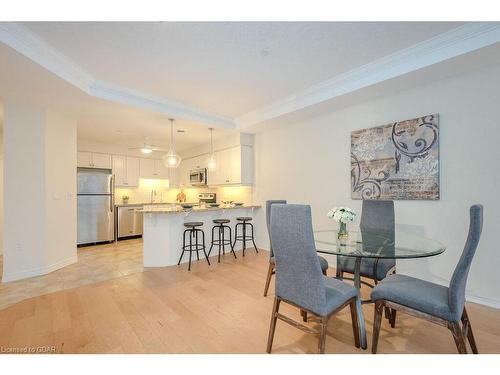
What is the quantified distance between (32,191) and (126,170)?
3056mm

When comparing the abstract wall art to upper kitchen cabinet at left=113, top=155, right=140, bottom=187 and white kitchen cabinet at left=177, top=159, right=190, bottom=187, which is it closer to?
white kitchen cabinet at left=177, top=159, right=190, bottom=187

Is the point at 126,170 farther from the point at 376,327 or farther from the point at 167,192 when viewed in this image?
the point at 376,327

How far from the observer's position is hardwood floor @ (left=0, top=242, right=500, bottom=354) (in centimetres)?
180

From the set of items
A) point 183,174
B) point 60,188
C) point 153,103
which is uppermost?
point 153,103

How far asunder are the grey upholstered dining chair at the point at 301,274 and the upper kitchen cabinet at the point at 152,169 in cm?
594

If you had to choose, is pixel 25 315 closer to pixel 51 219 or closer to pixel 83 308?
pixel 83 308

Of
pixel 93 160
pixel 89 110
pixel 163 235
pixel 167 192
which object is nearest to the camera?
pixel 89 110

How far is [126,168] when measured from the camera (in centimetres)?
635

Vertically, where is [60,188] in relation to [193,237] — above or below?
above

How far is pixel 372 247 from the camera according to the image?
1905 millimetres

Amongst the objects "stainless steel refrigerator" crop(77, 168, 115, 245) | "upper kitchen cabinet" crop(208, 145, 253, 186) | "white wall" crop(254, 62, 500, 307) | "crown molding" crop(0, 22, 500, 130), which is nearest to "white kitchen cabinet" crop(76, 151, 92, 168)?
"stainless steel refrigerator" crop(77, 168, 115, 245)

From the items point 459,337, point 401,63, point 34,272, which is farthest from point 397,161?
point 34,272

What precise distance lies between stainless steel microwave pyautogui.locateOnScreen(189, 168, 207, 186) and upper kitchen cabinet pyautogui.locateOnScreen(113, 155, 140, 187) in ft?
4.98
